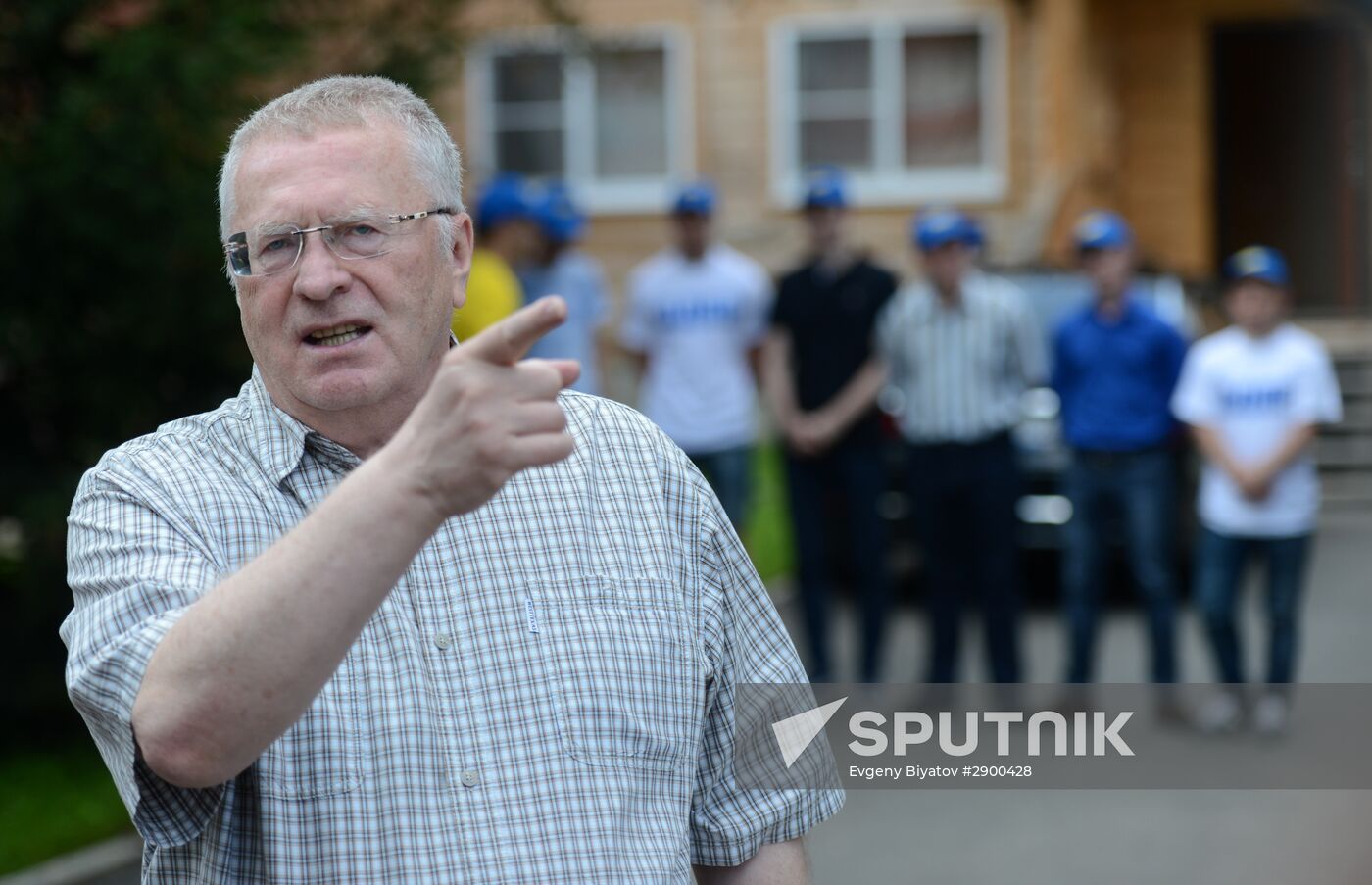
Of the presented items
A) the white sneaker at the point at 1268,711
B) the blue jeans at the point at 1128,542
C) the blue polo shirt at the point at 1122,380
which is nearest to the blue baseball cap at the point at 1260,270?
the blue polo shirt at the point at 1122,380

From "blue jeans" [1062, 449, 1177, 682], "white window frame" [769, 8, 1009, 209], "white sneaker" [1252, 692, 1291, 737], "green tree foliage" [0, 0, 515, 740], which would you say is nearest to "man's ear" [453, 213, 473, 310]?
"green tree foliage" [0, 0, 515, 740]

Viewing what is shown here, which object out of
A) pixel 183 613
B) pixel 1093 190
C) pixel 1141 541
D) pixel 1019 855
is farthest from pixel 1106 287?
pixel 1093 190

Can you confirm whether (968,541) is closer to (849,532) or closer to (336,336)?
(849,532)

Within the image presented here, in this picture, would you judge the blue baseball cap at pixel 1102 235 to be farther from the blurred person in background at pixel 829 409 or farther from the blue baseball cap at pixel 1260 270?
the blurred person in background at pixel 829 409

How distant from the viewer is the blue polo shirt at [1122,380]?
7902mm

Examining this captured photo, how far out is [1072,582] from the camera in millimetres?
8062

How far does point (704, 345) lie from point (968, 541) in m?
1.76

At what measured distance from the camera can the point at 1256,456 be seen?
759cm

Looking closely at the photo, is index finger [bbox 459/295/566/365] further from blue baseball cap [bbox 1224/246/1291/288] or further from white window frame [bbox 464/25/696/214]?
white window frame [bbox 464/25/696/214]

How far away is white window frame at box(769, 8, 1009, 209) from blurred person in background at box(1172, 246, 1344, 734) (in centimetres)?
1211

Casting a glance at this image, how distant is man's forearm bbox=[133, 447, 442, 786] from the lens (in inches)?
71.6

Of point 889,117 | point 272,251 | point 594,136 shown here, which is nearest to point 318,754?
point 272,251

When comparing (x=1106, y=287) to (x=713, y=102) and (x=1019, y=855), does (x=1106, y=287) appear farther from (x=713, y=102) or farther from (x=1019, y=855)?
(x=713, y=102)

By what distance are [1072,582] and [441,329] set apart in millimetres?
6064
